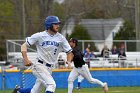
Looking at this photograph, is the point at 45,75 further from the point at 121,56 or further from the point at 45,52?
the point at 121,56

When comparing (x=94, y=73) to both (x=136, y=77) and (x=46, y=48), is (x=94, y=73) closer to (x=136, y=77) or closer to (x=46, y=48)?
(x=136, y=77)

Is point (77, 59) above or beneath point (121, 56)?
above

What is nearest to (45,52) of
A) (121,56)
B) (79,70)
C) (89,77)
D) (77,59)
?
(89,77)

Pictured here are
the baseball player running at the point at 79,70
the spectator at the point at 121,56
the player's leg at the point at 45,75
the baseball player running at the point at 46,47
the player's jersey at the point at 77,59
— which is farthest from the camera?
the spectator at the point at 121,56

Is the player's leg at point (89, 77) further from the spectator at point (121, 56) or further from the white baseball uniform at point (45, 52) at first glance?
the spectator at point (121, 56)

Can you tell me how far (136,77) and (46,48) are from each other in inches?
519

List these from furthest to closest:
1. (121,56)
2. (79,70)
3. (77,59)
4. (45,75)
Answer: (121,56), (77,59), (79,70), (45,75)

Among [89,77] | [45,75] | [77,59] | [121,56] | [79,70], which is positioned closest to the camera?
[45,75]

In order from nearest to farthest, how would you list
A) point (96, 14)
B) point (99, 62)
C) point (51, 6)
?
point (99, 62) < point (51, 6) < point (96, 14)

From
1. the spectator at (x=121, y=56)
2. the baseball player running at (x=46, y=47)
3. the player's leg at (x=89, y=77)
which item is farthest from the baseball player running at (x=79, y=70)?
the spectator at (x=121, y=56)

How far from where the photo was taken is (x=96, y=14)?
218 feet

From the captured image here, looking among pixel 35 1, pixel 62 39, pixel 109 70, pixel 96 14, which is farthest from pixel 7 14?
pixel 62 39

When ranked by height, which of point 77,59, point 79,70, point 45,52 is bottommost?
point 79,70

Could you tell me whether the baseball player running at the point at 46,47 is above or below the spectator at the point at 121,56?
above
